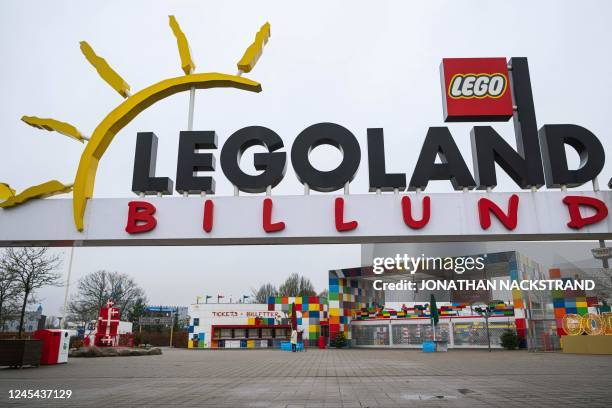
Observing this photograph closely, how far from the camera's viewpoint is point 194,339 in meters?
37.7

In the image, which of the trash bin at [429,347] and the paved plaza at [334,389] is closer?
the paved plaza at [334,389]

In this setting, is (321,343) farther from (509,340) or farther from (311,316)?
(509,340)

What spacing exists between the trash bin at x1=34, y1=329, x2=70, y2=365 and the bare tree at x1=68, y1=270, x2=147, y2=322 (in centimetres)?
3636

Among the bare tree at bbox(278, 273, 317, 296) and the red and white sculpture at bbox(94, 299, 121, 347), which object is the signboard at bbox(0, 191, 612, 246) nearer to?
the red and white sculpture at bbox(94, 299, 121, 347)

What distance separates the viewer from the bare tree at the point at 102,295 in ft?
165

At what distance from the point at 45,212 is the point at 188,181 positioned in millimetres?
2767

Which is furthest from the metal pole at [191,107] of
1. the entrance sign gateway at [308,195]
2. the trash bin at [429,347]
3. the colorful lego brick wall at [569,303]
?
the colorful lego brick wall at [569,303]

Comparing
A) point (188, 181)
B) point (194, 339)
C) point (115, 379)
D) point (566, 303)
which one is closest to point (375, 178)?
point (188, 181)

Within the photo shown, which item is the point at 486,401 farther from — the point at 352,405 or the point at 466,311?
the point at 466,311

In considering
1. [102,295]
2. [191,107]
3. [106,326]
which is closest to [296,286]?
[102,295]

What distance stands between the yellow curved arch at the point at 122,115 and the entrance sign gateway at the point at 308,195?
2 centimetres

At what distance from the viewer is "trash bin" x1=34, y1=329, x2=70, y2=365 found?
1490 centimetres

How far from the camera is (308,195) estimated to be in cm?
841

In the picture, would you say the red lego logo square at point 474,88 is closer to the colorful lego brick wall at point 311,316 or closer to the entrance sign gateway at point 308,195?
the entrance sign gateway at point 308,195
